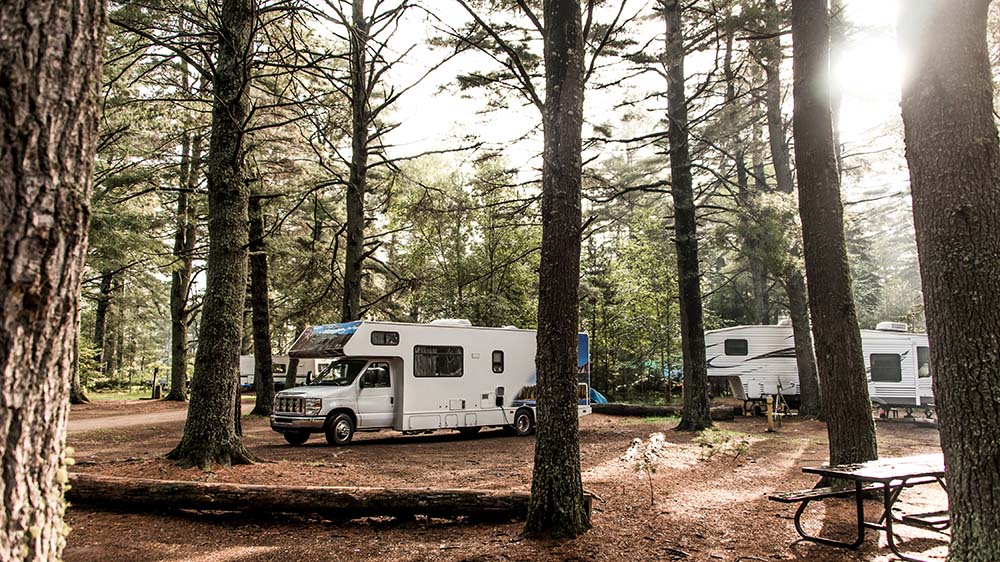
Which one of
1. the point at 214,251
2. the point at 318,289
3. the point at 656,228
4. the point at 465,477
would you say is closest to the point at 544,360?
the point at 465,477

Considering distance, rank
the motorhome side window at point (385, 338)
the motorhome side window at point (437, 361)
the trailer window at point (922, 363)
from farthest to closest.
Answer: the trailer window at point (922, 363), the motorhome side window at point (437, 361), the motorhome side window at point (385, 338)

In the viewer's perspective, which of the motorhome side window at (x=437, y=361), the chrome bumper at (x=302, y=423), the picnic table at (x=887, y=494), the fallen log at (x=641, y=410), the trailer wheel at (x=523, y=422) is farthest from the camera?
the fallen log at (x=641, y=410)

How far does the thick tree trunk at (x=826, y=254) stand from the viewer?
7.01m

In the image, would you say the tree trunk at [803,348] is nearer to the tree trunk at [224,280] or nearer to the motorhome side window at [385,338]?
the motorhome side window at [385,338]

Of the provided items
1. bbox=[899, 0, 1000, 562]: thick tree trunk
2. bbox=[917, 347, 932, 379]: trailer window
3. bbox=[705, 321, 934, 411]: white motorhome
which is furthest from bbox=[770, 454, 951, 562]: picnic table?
bbox=[917, 347, 932, 379]: trailer window

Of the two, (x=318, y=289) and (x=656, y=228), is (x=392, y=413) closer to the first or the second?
(x=318, y=289)

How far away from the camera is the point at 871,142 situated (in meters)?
20.3

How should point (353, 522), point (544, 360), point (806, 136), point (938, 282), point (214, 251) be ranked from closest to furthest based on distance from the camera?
point (938, 282) → point (544, 360) → point (353, 522) → point (806, 136) → point (214, 251)

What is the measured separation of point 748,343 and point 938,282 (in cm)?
1781

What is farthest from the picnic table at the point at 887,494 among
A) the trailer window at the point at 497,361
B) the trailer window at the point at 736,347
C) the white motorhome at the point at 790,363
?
the trailer window at the point at 736,347

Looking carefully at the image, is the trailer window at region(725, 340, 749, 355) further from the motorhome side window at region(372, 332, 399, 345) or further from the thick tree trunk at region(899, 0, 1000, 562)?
the thick tree trunk at region(899, 0, 1000, 562)

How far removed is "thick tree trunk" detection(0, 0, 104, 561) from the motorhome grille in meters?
10.9

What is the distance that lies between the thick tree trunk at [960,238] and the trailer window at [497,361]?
37.8ft

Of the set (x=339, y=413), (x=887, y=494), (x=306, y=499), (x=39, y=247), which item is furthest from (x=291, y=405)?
(x=39, y=247)
